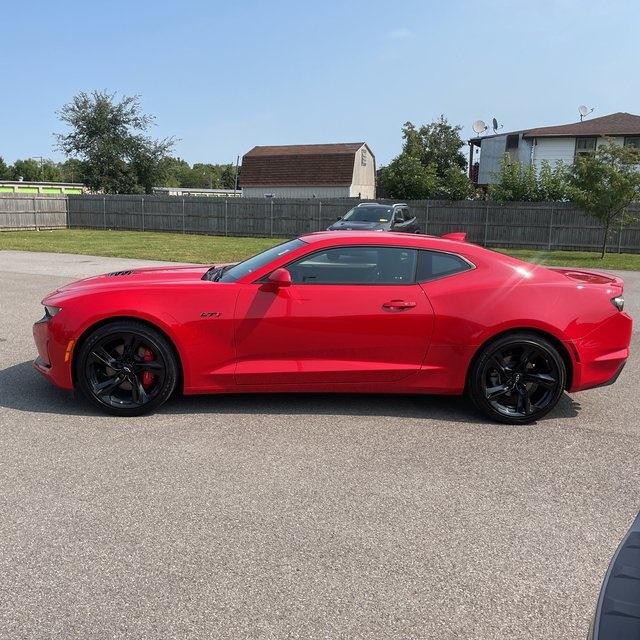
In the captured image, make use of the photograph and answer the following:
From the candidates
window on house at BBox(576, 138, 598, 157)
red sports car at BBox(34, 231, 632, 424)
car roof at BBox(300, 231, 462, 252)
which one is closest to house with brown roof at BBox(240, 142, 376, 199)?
window on house at BBox(576, 138, 598, 157)

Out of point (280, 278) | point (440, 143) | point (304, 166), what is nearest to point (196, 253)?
point (280, 278)

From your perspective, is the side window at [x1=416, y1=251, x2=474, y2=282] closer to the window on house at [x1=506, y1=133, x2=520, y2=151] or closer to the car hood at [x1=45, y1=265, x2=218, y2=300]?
the car hood at [x1=45, y1=265, x2=218, y2=300]

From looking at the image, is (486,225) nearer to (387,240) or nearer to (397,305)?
(387,240)

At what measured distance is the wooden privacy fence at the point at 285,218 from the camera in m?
24.8

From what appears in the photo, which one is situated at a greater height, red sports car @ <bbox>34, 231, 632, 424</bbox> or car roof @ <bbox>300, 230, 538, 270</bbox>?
car roof @ <bbox>300, 230, 538, 270</bbox>

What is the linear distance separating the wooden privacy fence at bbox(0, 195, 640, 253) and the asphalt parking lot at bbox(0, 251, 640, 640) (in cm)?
2123

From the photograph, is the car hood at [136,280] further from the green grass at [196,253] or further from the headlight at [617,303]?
the green grass at [196,253]

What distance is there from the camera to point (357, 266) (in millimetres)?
4977

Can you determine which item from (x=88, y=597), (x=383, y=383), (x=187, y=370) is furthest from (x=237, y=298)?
(x=88, y=597)

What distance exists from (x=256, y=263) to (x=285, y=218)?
25.6 meters

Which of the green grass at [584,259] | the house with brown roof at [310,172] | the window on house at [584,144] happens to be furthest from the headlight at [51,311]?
the house with brown roof at [310,172]

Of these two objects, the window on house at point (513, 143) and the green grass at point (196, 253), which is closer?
the green grass at point (196, 253)

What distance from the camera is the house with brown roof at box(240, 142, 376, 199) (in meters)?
48.0

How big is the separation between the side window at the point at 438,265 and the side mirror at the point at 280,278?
1045 millimetres
